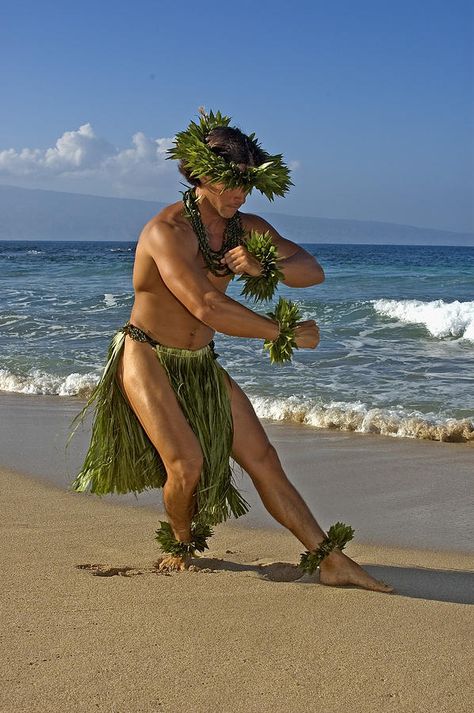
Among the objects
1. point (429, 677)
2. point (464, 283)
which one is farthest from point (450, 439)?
point (464, 283)

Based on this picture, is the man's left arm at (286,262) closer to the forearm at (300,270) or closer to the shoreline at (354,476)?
the forearm at (300,270)

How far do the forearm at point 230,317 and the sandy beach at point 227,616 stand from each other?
833mm

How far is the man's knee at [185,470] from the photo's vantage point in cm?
329

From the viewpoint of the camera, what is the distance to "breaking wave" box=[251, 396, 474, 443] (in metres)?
6.32

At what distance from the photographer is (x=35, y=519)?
4.07m

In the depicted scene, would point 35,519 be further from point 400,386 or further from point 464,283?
point 464,283

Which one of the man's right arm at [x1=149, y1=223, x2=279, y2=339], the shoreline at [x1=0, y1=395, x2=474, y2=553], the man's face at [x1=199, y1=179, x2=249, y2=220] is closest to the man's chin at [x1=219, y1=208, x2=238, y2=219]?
the man's face at [x1=199, y1=179, x2=249, y2=220]

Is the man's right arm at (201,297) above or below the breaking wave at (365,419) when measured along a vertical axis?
above

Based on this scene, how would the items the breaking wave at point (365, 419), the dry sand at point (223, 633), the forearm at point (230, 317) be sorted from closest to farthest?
the dry sand at point (223, 633), the forearm at point (230, 317), the breaking wave at point (365, 419)

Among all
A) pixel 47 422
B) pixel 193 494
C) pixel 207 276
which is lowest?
pixel 47 422

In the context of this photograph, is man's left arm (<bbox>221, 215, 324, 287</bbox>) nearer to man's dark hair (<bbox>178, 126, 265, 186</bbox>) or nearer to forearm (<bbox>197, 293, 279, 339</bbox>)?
forearm (<bbox>197, 293, 279, 339</bbox>)

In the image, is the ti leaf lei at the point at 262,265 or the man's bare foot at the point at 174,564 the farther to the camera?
the man's bare foot at the point at 174,564

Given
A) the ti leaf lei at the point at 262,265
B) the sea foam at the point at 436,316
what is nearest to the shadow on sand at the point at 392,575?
the ti leaf lei at the point at 262,265

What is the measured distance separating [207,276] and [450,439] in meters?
3.37
